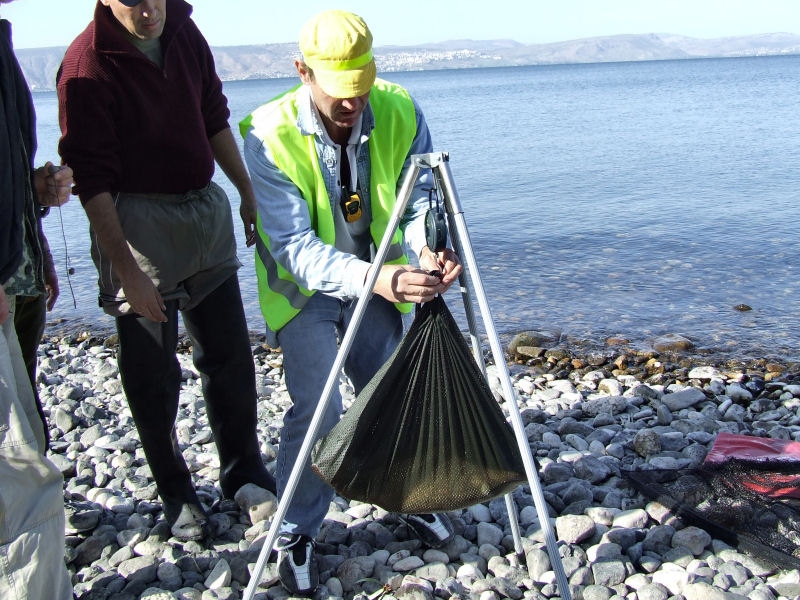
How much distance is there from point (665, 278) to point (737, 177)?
745 cm

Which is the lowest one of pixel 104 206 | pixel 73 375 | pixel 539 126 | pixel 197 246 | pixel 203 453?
pixel 539 126

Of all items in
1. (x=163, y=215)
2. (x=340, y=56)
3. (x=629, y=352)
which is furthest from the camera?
(x=629, y=352)

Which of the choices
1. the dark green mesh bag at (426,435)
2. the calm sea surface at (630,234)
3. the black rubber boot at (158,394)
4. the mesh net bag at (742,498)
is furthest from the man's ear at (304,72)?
the calm sea surface at (630,234)

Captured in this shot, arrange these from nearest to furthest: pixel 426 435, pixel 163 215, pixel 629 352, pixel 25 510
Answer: pixel 25 510 < pixel 426 435 < pixel 163 215 < pixel 629 352

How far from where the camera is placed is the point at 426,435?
3156 millimetres

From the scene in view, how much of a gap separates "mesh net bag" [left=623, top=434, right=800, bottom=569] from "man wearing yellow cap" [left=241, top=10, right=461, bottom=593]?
4.71ft

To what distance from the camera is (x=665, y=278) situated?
378 inches

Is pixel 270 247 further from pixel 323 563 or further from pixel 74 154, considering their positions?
pixel 323 563

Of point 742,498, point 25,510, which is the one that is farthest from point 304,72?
point 742,498

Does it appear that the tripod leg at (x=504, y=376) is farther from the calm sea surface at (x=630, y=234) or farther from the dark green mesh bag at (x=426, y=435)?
the calm sea surface at (x=630, y=234)

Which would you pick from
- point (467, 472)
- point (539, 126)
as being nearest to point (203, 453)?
point (467, 472)

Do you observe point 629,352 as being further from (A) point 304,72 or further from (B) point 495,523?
(A) point 304,72

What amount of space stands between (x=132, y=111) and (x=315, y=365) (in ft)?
4.04

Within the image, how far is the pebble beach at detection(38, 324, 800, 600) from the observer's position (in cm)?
344
